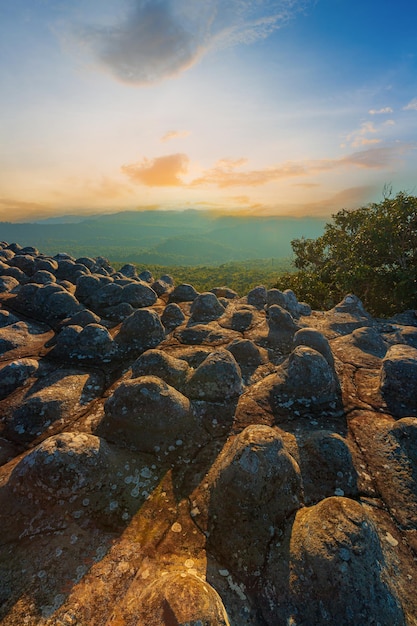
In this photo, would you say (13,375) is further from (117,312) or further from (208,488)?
(208,488)

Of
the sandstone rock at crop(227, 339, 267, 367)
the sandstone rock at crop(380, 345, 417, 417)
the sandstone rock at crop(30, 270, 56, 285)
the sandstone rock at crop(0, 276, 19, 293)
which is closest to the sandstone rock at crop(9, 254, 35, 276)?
the sandstone rock at crop(0, 276, 19, 293)

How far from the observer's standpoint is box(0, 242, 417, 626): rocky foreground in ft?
10.0

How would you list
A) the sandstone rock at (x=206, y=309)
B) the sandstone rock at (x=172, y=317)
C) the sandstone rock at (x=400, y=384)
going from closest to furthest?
the sandstone rock at (x=400, y=384)
the sandstone rock at (x=172, y=317)
the sandstone rock at (x=206, y=309)

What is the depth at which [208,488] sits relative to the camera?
4430mm

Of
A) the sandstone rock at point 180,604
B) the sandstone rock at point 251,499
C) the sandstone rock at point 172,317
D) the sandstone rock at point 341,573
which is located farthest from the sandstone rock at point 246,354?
the sandstone rock at point 180,604

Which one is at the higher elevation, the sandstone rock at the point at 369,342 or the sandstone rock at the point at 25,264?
the sandstone rock at the point at 25,264

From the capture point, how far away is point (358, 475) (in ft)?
15.0

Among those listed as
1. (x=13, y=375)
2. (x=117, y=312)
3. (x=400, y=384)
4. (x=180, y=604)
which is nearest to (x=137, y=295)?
(x=117, y=312)

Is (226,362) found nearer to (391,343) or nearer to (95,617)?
(95,617)

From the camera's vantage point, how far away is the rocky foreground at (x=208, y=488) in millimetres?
3061

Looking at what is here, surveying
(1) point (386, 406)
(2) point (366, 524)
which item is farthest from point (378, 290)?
(2) point (366, 524)

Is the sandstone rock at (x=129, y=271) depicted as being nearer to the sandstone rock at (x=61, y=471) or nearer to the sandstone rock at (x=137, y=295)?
the sandstone rock at (x=137, y=295)

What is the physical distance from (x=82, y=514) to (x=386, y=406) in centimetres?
594

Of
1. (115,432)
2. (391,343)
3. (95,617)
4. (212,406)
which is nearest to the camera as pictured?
(95,617)
